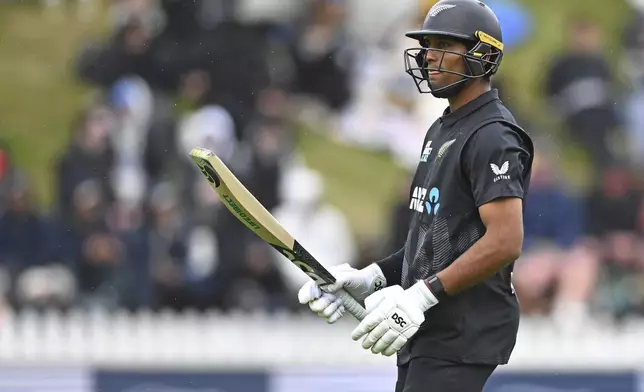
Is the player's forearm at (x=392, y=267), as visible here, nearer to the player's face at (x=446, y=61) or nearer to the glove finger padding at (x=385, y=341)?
the glove finger padding at (x=385, y=341)

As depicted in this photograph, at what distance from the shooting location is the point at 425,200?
14.6ft

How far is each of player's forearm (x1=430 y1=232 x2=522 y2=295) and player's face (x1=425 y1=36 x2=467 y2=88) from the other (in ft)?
2.05

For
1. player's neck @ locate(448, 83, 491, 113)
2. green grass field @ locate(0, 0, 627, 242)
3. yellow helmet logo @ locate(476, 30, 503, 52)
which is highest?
green grass field @ locate(0, 0, 627, 242)

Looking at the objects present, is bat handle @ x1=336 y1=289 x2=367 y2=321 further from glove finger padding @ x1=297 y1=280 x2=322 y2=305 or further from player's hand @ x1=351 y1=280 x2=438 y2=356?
player's hand @ x1=351 y1=280 x2=438 y2=356

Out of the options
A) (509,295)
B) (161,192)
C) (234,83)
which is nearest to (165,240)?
(161,192)

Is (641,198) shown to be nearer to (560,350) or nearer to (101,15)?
(560,350)

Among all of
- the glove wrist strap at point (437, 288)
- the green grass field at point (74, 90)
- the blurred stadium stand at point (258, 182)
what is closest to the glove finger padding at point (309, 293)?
the glove wrist strap at point (437, 288)

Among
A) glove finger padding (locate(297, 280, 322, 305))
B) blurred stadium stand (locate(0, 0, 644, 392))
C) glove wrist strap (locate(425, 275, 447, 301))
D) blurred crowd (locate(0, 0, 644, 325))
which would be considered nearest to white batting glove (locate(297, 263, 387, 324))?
glove finger padding (locate(297, 280, 322, 305))

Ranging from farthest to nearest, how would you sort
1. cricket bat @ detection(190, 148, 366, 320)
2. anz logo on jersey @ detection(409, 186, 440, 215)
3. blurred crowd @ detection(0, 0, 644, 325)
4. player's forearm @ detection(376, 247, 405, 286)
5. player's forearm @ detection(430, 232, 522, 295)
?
blurred crowd @ detection(0, 0, 644, 325)
player's forearm @ detection(376, 247, 405, 286)
cricket bat @ detection(190, 148, 366, 320)
anz logo on jersey @ detection(409, 186, 440, 215)
player's forearm @ detection(430, 232, 522, 295)

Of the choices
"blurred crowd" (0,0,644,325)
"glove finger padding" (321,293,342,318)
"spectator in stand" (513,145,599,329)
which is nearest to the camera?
"glove finger padding" (321,293,342,318)

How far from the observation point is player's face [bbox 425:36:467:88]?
4.41 m

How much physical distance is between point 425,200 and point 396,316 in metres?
0.48

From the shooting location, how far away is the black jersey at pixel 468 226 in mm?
4246

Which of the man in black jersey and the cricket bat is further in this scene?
the cricket bat
